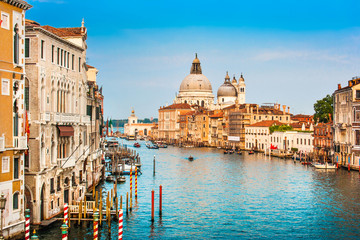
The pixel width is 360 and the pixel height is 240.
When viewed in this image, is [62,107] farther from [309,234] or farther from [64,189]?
[309,234]

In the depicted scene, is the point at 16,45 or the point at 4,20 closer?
the point at 4,20

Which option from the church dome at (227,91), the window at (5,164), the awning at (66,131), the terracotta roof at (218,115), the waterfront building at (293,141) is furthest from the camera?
the church dome at (227,91)

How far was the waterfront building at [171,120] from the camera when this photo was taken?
374 feet

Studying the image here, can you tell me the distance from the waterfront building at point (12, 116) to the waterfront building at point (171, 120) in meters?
98.1

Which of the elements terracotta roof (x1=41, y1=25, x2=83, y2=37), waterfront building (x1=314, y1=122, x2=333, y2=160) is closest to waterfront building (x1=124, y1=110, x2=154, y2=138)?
waterfront building (x1=314, y1=122, x2=333, y2=160)

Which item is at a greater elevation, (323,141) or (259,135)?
(259,135)

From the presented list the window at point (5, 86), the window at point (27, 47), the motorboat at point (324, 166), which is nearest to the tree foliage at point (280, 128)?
the motorboat at point (324, 166)

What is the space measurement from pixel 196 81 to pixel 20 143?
387 ft

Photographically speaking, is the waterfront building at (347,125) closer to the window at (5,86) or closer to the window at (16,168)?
the window at (16,168)

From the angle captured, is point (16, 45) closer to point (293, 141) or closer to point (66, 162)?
point (66, 162)

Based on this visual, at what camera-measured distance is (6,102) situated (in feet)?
45.6

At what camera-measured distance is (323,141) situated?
4819cm

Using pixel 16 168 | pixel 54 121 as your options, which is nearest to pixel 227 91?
pixel 54 121

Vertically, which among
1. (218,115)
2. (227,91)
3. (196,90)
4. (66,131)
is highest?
(196,90)
